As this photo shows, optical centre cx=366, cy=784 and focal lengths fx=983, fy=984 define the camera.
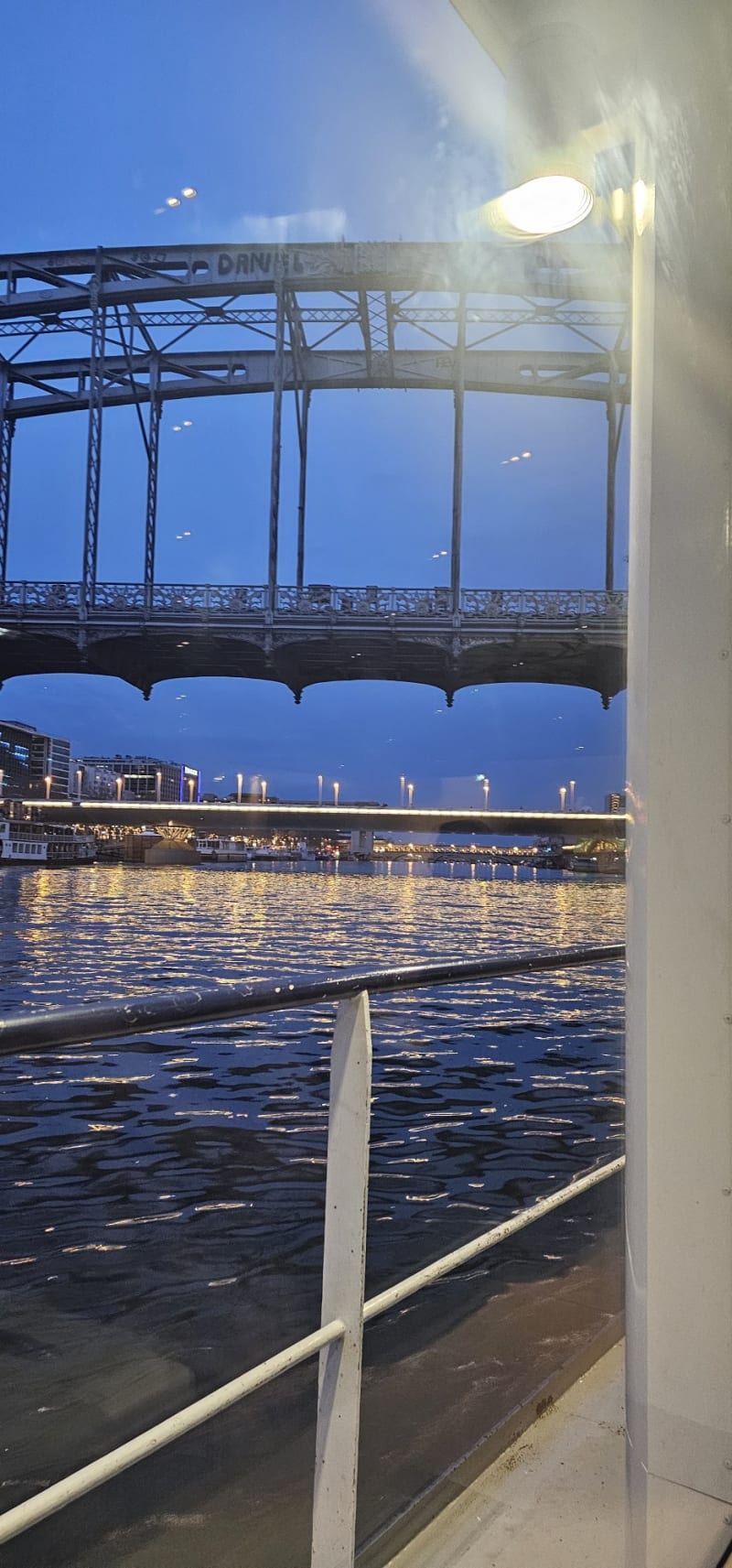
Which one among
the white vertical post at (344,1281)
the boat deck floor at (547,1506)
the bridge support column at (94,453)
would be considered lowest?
the boat deck floor at (547,1506)

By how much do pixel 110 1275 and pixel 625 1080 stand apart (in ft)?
12.1

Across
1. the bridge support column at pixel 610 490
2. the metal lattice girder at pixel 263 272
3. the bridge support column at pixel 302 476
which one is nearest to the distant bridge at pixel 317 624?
the bridge support column at pixel 610 490

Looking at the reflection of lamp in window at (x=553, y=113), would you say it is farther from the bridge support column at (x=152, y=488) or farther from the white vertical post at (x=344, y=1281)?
the bridge support column at (x=152, y=488)

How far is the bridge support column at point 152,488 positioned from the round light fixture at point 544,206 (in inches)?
1493

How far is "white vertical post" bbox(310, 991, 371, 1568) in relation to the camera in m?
1.30

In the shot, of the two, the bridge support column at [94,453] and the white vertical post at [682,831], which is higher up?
the bridge support column at [94,453]

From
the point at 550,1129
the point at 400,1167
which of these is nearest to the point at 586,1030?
the point at 550,1129

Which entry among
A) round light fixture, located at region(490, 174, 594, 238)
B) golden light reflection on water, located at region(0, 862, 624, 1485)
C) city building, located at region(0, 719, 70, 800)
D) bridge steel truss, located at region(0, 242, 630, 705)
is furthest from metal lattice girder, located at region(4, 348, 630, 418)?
city building, located at region(0, 719, 70, 800)

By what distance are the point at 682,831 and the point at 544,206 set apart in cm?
120

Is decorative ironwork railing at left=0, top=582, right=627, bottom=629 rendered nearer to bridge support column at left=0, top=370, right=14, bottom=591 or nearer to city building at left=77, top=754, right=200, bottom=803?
bridge support column at left=0, top=370, right=14, bottom=591

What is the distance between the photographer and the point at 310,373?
51.1m

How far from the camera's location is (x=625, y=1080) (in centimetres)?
155

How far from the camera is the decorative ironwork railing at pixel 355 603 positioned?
1526 inches

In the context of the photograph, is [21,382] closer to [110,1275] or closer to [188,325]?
[188,325]
